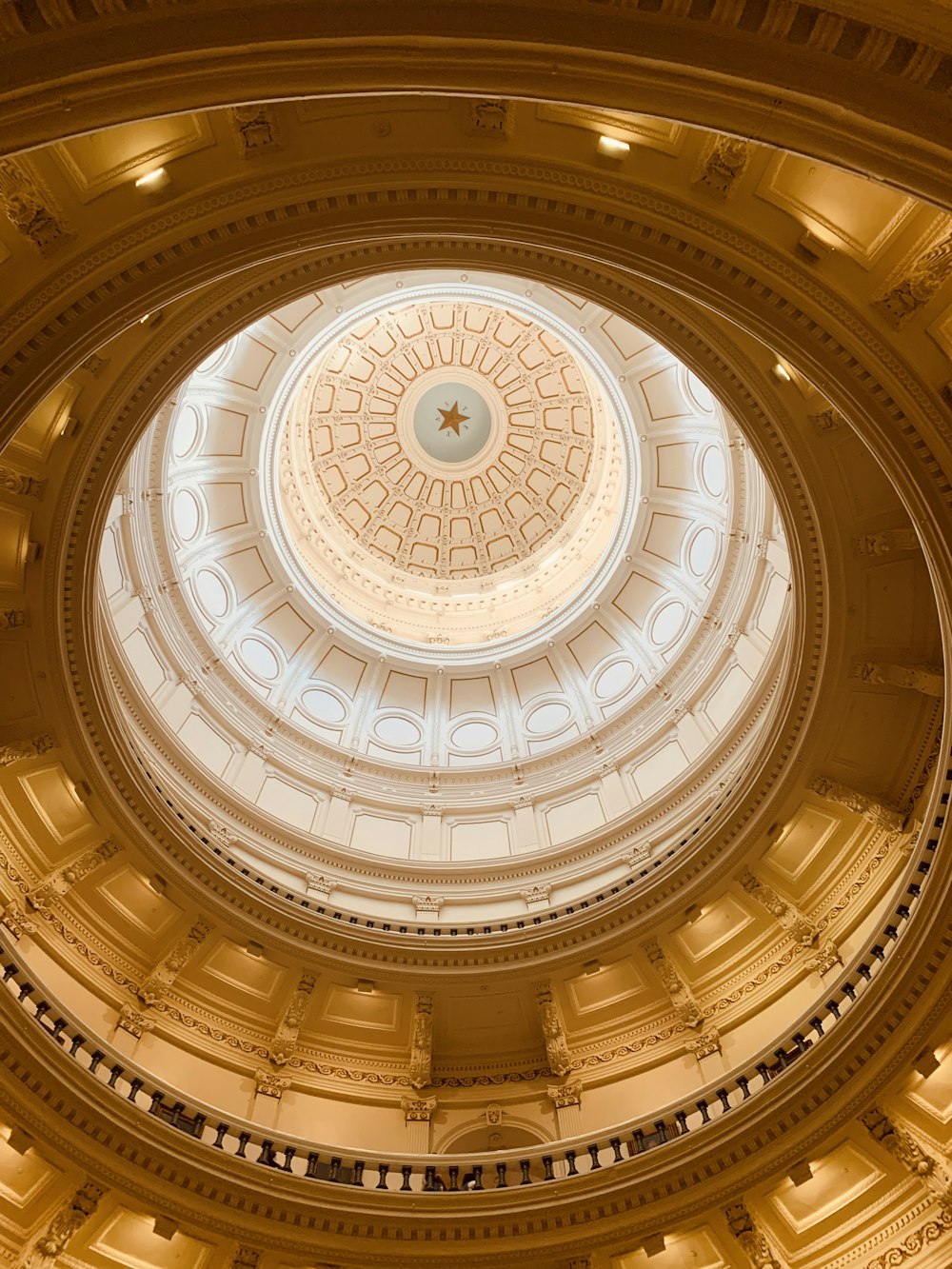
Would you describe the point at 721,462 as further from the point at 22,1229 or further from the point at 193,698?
the point at 22,1229

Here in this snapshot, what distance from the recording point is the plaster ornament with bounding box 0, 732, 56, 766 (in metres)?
14.7

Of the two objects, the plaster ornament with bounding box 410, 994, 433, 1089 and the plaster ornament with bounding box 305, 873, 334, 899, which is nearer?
the plaster ornament with bounding box 410, 994, 433, 1089

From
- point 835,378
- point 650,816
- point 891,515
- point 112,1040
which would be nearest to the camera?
point 835,378

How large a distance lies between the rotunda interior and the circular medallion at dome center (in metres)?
1.69

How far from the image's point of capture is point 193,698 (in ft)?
72.1

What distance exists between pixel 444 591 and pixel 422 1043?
16.1 meters

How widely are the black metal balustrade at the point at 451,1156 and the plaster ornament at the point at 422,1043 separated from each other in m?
2.57

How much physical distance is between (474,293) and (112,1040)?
66.8 ft

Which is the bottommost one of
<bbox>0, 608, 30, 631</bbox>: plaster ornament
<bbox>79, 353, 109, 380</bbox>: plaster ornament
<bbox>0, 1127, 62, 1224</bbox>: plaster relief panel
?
<bbox>0, 1127, 62, 1224</bbox>: plaster relief panel

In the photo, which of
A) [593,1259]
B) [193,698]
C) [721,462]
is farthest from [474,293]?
[593,1259]

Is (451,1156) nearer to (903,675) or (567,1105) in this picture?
(567,1105)

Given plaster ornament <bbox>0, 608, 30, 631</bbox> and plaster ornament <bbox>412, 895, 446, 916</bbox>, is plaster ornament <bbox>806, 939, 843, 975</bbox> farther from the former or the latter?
plaster ornament <bbox>0, 608, 30, 631</bbox>

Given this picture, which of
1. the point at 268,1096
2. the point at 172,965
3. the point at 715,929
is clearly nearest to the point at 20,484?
the point at 172,965

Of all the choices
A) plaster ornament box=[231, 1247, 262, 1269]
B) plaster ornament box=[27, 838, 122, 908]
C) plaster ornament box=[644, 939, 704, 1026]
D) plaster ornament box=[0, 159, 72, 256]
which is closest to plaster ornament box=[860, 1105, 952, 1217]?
plaster ornament box=[644, 939, 704, 1026]
